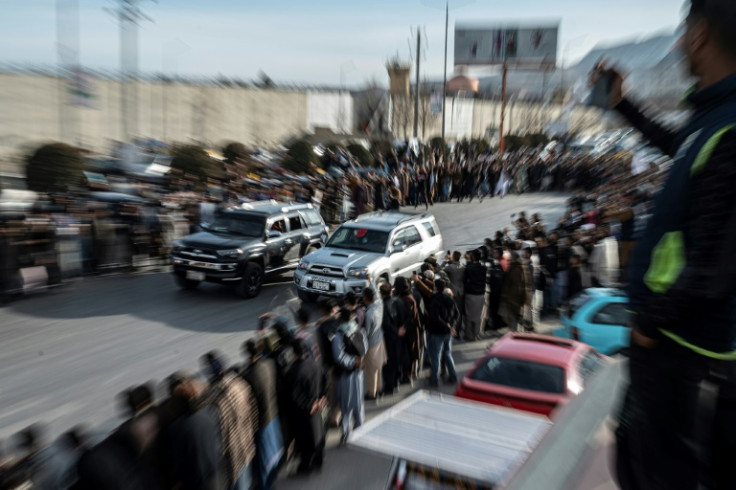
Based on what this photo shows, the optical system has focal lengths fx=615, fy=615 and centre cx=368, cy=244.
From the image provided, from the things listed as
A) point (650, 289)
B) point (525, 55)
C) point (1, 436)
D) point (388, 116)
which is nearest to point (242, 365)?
point (1, 436)

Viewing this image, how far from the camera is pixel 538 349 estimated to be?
7.21 m

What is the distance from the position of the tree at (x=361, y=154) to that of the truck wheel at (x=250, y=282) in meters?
20.1

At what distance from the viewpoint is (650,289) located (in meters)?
1.83

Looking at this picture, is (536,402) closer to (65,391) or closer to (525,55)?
(65,391)

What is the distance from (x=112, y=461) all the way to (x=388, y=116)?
41.9 metres

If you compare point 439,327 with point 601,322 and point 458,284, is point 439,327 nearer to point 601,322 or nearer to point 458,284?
point 458,284

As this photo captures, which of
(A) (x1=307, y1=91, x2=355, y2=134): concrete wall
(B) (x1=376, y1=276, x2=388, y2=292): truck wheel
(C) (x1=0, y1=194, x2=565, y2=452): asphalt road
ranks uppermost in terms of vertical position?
(A) (x1=307, y1=91, x2=355, y2=134): concrete wall

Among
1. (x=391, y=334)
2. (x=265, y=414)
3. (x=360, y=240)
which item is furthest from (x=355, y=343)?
(x=360, y=240)

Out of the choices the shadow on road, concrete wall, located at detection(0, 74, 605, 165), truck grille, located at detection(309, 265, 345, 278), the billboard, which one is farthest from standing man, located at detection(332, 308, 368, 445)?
the billboard

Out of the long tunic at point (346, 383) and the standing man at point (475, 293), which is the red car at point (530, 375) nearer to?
the long tunic at point (346, 383)

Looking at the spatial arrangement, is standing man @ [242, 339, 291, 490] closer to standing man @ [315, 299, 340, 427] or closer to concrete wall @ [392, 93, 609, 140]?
standing man @ [315, 299, 340, 427]

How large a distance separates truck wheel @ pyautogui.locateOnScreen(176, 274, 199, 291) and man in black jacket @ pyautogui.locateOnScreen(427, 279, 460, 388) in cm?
701

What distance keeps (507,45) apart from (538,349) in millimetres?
52141

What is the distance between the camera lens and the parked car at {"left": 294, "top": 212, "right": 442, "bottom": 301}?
1278 cm
